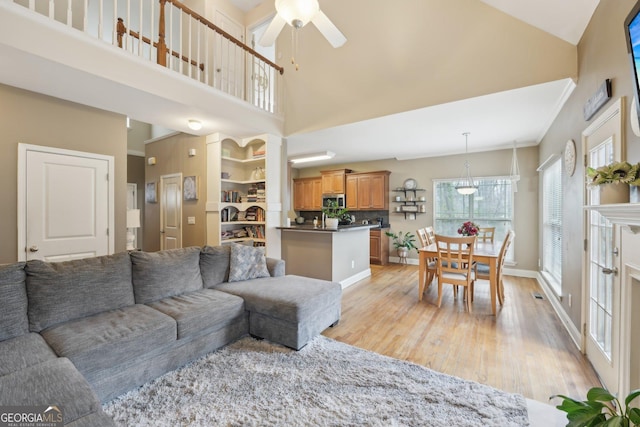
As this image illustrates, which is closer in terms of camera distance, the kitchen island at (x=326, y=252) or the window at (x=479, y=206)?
the kitchen island at (x=326, y=252)

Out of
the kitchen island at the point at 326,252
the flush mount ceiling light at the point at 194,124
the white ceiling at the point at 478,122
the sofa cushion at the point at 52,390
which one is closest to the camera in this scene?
the sofa cushion at the point at 52,390

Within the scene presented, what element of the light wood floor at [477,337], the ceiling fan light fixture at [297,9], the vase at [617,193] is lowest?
the light wood floor at [477,337]

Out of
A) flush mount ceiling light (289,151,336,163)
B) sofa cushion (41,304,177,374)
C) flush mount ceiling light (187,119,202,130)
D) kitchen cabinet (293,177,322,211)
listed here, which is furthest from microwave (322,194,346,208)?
sofa cushion (41,304,177,374)

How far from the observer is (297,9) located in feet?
6.57

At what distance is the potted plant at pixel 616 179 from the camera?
1437 millimetres

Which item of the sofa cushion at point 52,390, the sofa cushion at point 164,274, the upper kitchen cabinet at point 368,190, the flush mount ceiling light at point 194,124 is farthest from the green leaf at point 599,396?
the upper kitchen cabinet at point 368,190

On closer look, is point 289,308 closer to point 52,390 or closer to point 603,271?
point 52,390

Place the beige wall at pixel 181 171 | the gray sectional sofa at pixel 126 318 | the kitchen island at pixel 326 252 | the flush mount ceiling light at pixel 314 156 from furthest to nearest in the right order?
the flush mount ceiling light at pixel 314 156 < the beige wall at pixel 181 171 < the kitchen island at pixel 326 252 < the gray sectional sofa at pixel 126 318

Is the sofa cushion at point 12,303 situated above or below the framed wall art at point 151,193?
below

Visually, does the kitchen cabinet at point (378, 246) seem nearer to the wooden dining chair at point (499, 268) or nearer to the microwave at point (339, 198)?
the microwave at point (339, 198)

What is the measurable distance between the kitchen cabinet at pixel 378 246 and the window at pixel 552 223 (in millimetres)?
2894

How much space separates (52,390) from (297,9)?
2619mm

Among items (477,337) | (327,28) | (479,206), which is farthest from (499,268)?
(327,28)

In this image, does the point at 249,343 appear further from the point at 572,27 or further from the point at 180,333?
the point at 572,27
